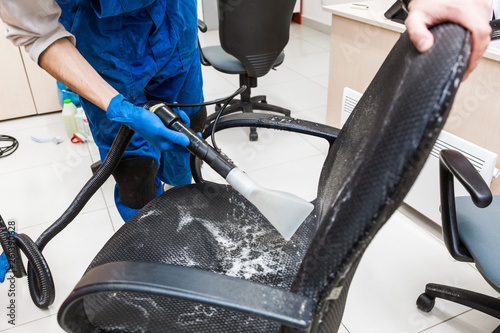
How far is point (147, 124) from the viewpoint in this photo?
0.88 metres

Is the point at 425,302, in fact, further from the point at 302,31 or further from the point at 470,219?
the point at 302,31

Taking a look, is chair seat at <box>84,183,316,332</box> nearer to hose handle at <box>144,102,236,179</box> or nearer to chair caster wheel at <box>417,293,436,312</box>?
hose handle at <box>144,102,236,179</box>

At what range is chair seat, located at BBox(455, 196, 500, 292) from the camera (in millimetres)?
903

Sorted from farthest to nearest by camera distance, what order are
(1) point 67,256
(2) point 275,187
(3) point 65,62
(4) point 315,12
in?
1. (4) point 315,12
2. (2) point 275,187
3. (1) point 67,256
4. (3) point 65,62

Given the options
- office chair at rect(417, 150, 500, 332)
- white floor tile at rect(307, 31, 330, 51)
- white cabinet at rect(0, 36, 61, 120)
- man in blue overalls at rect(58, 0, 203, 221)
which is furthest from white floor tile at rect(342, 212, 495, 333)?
white floor tile at rect(307, 31, 330, 51)

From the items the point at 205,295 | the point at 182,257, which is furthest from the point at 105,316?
the point at 205,295

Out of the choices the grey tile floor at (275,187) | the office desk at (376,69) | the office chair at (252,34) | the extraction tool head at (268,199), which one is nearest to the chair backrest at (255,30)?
the office chair at (252,34)

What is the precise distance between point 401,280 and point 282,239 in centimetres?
74

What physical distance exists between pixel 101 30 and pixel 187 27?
0.28m

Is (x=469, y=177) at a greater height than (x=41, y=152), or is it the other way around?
(x=469, y=177)

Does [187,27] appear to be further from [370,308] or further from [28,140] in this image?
[28,140]

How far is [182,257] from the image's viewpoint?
84 centimetres

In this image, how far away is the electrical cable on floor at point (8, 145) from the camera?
2234 millimetres

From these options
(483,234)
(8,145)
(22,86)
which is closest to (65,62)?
(483,234)
